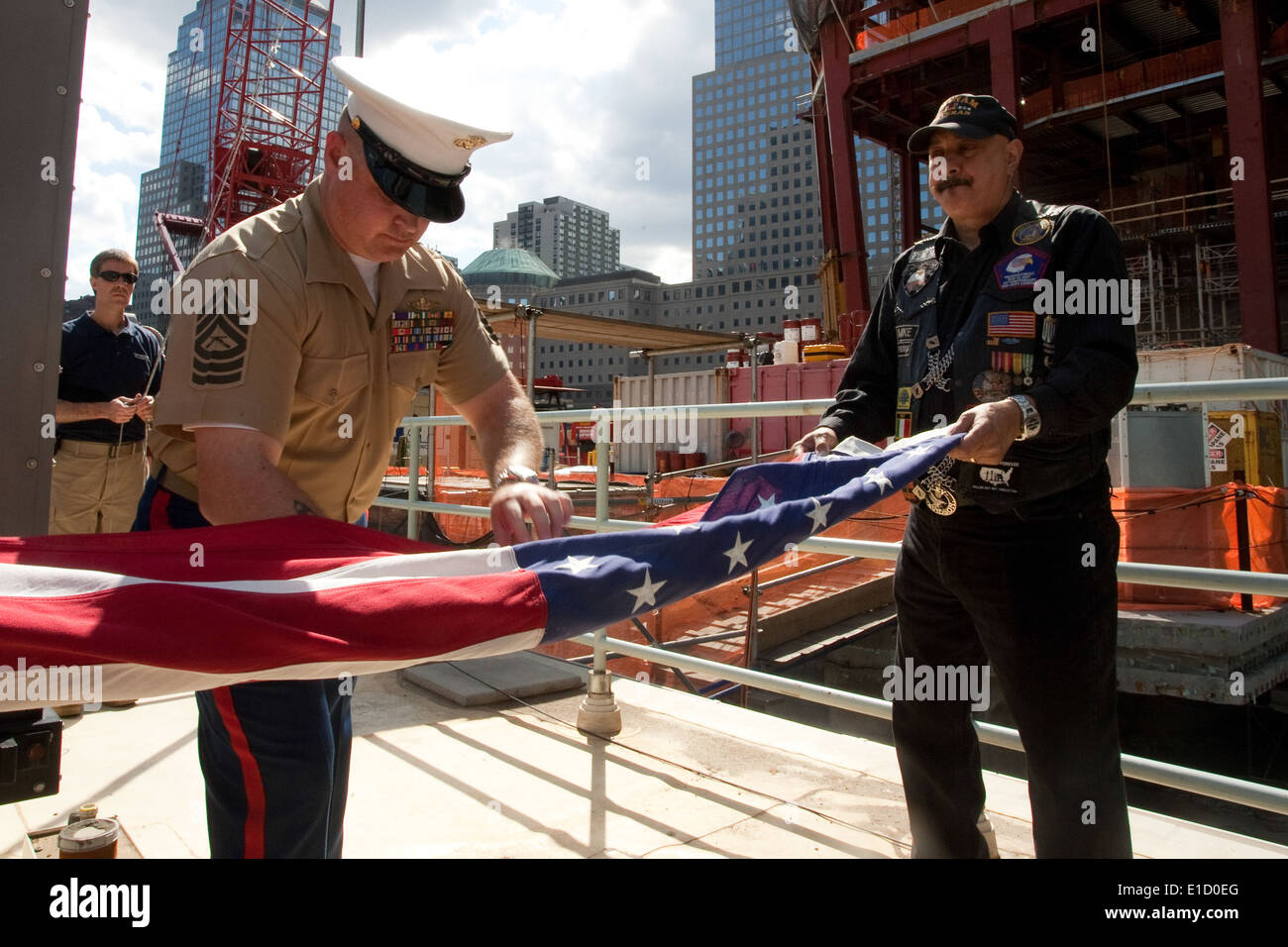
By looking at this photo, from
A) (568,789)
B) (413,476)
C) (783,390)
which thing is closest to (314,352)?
(568,789)

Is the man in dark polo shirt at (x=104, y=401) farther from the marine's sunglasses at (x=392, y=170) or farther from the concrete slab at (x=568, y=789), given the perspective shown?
the marine's sunglasses at (x=392, y=170)

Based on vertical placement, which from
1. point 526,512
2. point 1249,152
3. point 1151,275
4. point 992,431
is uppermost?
point 1249,152

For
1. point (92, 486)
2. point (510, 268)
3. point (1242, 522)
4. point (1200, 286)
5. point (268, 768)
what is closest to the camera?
point (268, 768)

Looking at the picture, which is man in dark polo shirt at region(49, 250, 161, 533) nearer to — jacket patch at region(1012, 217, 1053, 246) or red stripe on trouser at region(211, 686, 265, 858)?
red stripe on trouser at region(211, 686, 265, 858)

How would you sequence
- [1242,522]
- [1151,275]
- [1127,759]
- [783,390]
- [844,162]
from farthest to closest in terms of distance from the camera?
1. [844,162]
2. [1151,275]
3. [783,390]
4. [1242,522]
5. [1127,759]

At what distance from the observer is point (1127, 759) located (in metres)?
2.37

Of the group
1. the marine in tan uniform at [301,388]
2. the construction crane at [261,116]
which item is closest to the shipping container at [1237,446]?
the marine in tan uniform at [301,388]

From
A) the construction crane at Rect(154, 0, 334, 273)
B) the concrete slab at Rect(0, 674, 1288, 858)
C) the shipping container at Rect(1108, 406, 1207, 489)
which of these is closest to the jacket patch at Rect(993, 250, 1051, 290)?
the concrete slab at Rect(0, 674, 1288, 858)

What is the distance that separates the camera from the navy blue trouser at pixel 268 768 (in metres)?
1.48

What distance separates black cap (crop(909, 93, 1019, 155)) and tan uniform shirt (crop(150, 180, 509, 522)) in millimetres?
1299

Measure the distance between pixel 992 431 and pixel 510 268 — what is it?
86456mm

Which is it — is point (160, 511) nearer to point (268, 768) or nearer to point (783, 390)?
point (268, 768)

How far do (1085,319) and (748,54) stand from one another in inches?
3386
